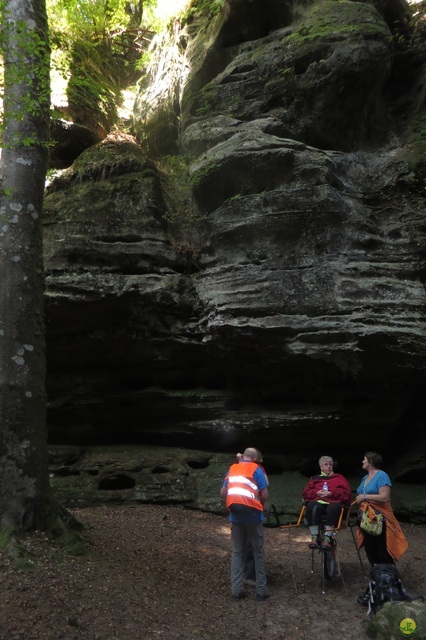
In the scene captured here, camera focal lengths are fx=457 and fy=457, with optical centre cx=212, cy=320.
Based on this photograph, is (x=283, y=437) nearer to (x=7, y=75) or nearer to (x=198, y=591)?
(x=198, y=591)

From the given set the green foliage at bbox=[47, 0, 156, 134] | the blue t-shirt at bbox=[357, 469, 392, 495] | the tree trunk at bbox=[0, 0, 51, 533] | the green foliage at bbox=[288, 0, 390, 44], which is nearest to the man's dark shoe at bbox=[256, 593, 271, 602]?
the blue t-shirt at bbox=[357, 469, 392, 495]

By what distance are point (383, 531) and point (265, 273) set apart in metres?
5.73

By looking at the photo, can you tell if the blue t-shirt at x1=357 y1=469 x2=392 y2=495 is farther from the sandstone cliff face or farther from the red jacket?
the sandstone cliff face

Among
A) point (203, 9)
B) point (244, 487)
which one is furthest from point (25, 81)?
point (203, 9)

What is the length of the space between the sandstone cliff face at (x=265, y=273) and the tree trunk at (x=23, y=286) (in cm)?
336

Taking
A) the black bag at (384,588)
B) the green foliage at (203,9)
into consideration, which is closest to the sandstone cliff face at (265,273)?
the green foliage at (203,9)

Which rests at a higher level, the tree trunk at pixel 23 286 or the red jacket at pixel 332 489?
the tree trunk at pixel 23 286

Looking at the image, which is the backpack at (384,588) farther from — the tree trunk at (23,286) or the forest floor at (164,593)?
the tree trunk at (23,286)

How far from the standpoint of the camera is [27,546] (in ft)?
16.9

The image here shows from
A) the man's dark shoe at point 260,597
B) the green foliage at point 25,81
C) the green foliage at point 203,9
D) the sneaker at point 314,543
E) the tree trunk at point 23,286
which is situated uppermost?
the green foliage at point 203,9

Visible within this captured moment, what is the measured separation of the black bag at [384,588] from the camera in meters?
4.78

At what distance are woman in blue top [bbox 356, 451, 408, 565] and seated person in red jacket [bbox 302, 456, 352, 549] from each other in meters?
0.45

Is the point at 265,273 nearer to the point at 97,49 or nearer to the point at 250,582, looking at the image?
the point at 250,582

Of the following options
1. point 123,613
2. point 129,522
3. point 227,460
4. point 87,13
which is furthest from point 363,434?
point 87,13
